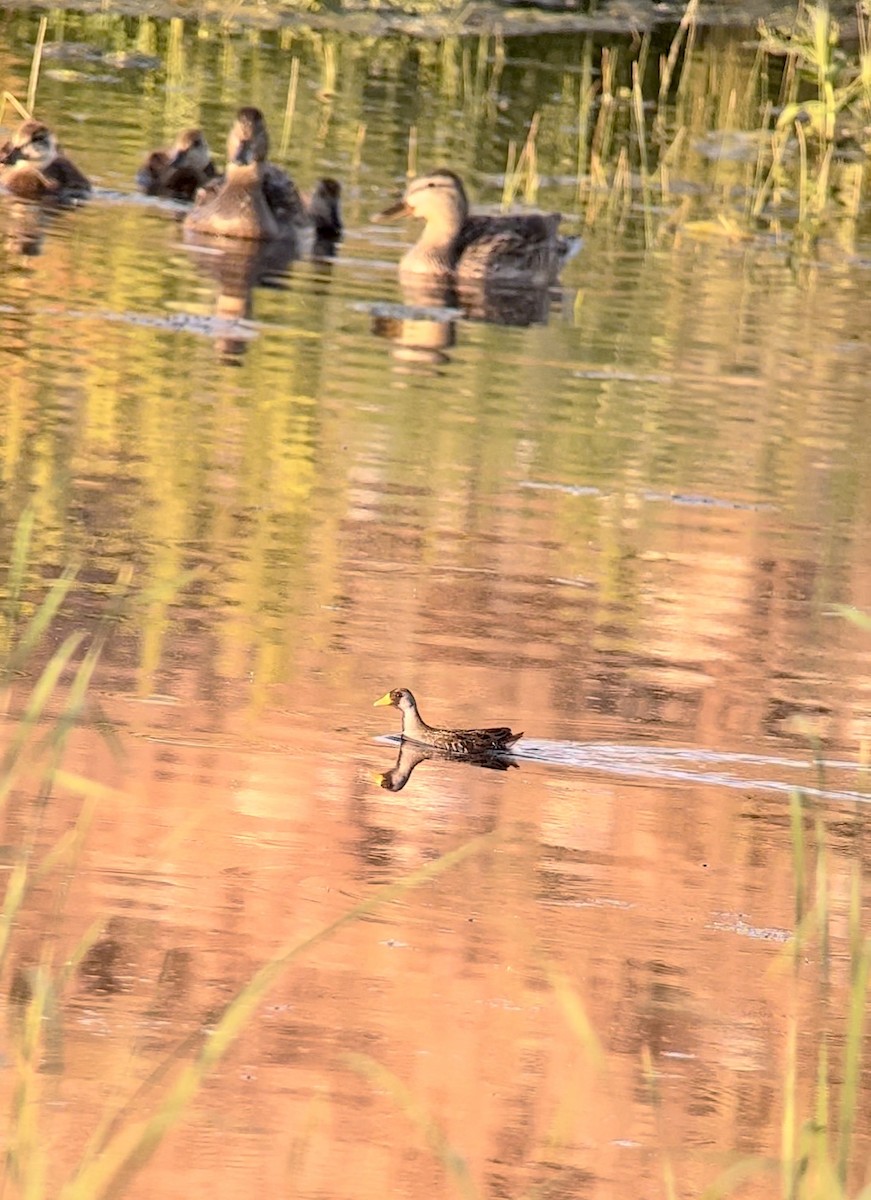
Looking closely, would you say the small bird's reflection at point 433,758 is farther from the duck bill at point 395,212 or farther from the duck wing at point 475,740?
the duck bill at point 395,212

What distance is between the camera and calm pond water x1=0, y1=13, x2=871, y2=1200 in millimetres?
4430

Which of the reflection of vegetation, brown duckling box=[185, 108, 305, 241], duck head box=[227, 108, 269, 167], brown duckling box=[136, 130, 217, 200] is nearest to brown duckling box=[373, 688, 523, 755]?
the reflection of vegetation

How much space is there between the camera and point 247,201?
14984 millimetres

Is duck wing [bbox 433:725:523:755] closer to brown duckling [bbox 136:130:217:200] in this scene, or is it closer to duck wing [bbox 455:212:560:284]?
duck wing [bbox 455:212:560:284]

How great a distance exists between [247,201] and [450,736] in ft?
29.4

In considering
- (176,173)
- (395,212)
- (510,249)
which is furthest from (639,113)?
(510,249)

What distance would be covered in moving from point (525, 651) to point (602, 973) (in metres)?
2.41

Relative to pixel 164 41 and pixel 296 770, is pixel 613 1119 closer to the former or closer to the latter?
pixel 296 770

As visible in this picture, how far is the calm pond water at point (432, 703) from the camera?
4430mm

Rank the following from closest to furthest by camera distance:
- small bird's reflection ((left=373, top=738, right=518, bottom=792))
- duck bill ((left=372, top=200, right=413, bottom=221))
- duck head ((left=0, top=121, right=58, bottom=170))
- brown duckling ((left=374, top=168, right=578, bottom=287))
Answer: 1. small bird's reflection ((left=373, top=738, right=518, bottom=792))
2. brown duckling ((left=374, top=168, right=578, bottom=287))
3. duck head ((left=0, top=121, right=58, bottom=170))
4. duck bill ((left=372, top=200, right=413, bottom=221))

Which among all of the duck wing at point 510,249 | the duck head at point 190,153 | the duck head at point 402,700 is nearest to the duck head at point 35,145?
the duck head at point 190,153

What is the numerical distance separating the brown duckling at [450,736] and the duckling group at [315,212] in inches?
323

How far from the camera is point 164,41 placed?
2286cm

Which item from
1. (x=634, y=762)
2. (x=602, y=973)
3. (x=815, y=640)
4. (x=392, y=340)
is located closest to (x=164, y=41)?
(x=392, y=340)
